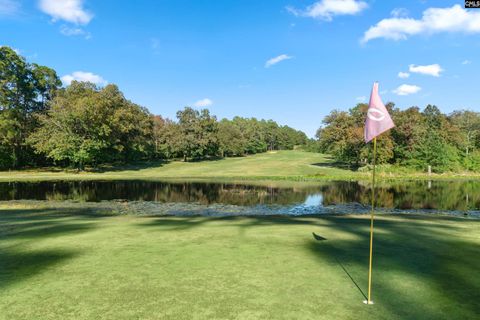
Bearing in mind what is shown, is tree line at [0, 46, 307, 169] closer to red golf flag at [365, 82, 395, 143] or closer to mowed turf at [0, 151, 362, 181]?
mowed turf at [0, 151, 362, 181]

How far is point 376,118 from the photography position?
5.27 meters

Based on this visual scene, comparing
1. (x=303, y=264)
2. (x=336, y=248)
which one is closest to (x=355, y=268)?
(x=303, y=264)

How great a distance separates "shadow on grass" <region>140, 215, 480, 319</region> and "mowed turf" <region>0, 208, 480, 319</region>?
0.08 feet

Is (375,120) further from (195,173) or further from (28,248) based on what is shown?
(195,173)

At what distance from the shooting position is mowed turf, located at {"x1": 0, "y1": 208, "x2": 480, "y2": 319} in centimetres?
506

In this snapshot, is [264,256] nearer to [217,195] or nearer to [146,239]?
[146,239]

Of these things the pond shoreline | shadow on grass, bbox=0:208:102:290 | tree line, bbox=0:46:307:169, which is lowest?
the pond shoreline

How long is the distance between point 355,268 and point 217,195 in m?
23.6

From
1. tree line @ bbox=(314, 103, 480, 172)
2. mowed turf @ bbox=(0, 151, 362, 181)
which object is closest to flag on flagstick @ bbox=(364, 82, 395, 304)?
mowed turf @ bbox=(0, 151, 362, 181)

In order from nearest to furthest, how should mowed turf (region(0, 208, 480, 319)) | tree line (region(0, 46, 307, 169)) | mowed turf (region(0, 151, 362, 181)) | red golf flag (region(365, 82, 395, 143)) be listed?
1. mowed turf (region(0, 208, 480, 319))
2. red golf flag (region(365, 82, 395, 143))
3. mowed turf (region(0, 151, 362, 181))
4. tree line (region(0, 46, 307, 169))

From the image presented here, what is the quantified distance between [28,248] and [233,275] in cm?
592

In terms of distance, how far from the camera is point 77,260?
24.9 ft

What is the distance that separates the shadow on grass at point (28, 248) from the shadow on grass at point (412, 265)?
3796 millimetres

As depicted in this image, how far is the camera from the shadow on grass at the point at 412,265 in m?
5.26
